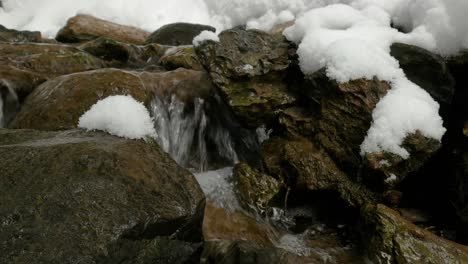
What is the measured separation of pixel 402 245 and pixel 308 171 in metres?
1.69

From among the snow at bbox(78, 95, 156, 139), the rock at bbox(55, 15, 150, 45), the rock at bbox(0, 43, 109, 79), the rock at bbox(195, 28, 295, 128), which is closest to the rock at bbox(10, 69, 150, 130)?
the rock at bbox(195, 28, 295, 128)

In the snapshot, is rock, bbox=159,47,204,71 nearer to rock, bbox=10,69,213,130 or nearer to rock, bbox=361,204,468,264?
rock, bbox=10,69,213,130

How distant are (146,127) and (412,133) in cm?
341

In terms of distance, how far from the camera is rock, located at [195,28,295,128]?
6.12 metres

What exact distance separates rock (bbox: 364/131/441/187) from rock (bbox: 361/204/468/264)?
29.3 inches

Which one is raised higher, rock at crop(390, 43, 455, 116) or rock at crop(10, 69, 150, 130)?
rock at crop(390, 43, 455, 116)

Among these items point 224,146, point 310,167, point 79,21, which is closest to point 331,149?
point 310,167

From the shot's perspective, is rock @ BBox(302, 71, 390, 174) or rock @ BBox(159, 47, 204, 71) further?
rock @ BBox(159, 47, 204, 71)

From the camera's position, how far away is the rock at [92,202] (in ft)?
8.34

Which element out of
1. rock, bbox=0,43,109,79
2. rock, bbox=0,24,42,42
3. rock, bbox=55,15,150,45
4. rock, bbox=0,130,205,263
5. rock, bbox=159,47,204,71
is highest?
rock, bbox=55,15,150,45

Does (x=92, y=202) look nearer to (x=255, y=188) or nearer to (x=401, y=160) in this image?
(x=255, y=188)

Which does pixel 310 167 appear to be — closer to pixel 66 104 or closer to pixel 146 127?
pixel 146 127

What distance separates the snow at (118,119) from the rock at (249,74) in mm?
2146

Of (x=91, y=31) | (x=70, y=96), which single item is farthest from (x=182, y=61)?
(x=91, y=31)
